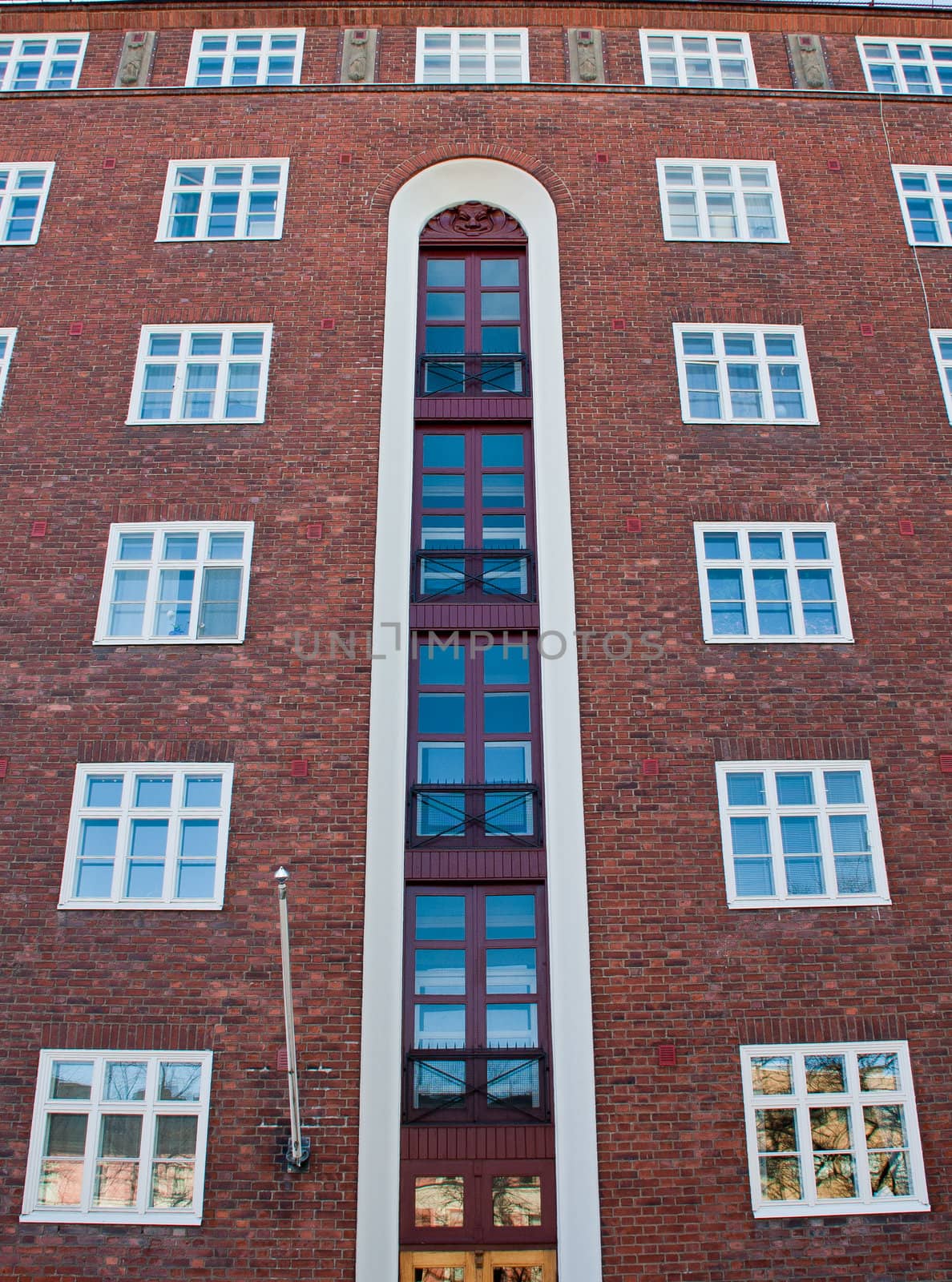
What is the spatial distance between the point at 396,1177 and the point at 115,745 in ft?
21.3

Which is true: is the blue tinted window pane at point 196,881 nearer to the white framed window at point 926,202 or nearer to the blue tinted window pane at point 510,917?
the blue tinted window pane at point 510,917

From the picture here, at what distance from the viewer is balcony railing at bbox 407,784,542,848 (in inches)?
560

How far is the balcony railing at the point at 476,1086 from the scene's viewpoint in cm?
1298

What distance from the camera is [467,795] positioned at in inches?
569

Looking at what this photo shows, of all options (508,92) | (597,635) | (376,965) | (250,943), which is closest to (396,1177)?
(376,965)

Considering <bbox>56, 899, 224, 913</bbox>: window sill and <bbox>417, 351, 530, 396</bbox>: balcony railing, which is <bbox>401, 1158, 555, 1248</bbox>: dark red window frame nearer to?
<bbox>56, 899, 224, 913</bbox>: window sill

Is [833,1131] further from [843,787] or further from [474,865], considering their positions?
[474,865]

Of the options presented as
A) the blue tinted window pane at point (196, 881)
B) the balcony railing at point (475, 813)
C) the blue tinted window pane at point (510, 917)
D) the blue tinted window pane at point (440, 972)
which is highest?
the balcony railing at point (475, 813)

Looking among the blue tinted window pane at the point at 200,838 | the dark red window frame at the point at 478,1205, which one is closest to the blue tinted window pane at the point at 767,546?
the blue tinted window pane at the point at 200,838

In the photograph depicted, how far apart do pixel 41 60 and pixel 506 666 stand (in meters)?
14.9

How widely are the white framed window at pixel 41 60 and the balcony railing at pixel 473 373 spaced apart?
937 centimetres

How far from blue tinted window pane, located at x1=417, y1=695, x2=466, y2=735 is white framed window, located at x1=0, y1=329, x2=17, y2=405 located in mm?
8443

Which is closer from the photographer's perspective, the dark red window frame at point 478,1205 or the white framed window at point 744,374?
the dark red window frame at point 478,1205

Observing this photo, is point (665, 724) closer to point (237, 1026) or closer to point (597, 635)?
point (597, 635)
